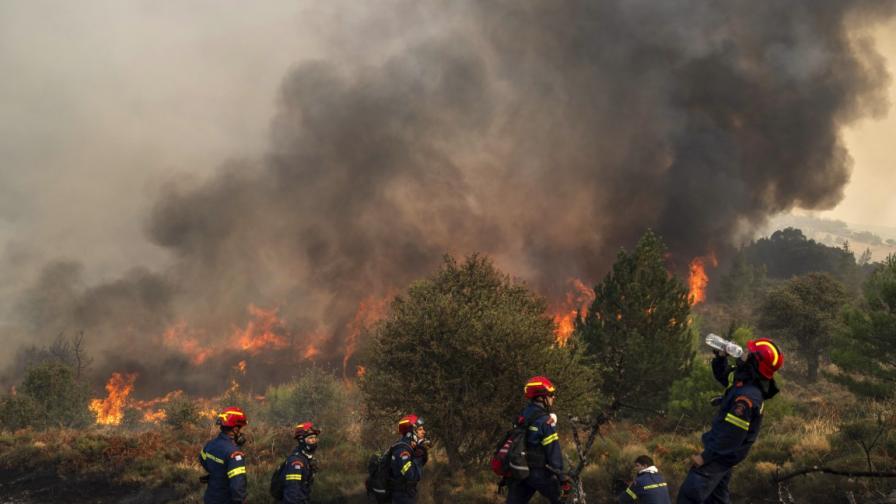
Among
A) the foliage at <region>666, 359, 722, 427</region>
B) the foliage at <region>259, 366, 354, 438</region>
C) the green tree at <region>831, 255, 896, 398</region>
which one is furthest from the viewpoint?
the foliage at <region>259, 366, 354, 438</region>

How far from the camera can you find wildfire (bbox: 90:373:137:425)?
204 feet

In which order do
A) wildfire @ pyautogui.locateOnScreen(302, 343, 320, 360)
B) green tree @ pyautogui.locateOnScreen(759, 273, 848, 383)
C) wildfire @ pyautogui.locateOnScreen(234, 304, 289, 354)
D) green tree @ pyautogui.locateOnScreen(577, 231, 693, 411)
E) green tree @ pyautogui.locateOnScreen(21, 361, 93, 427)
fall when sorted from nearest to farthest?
1. green tree @ pyautogui.locateOnScreen(577, 231, 693, 411)
2. green tree @ pyautogui.locateOnScreen(21, 361, 93, 427)
3. green tree @ pyautogui.locateOnScreen(759, 273, 848, 383)
4. wildfire @ pyautogui.locateOnScreen(302, 343, 320, 360)
5. wildfire @ pyautogui.locateOnScreen(234, 304, 289, 354)

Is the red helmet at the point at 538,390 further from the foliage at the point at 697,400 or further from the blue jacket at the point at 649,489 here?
the foliage at the point at 697,400

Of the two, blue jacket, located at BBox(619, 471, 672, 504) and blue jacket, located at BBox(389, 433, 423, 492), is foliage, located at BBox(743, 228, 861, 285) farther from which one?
blue jacket, located at BBox(619, 471, 672, 504)

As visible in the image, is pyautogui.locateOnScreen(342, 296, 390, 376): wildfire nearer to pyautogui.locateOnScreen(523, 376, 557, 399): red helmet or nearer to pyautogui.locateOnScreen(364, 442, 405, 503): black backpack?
pyautogui.locateOnScreen(364, 442, 405, 503): black backpack

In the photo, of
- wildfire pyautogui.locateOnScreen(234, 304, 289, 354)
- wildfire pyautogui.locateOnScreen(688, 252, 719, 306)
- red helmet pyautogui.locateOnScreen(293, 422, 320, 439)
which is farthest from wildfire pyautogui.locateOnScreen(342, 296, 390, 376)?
red helmet pyautogui.locateOnScreen(293, 422, 320, 439)

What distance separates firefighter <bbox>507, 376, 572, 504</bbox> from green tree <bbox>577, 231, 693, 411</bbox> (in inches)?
736

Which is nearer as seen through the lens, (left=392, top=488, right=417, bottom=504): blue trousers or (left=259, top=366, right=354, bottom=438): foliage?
(left=392, top=488, right=417, bottom=504): blue trousers

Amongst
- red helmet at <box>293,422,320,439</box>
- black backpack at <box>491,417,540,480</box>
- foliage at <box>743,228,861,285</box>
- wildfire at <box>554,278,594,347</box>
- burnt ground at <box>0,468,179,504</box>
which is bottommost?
burnt ground at <box>0,468,179,504</box>

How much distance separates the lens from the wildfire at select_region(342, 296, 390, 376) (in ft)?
262

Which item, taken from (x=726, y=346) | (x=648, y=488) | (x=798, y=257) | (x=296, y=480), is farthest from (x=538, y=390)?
(x=798, y=257)

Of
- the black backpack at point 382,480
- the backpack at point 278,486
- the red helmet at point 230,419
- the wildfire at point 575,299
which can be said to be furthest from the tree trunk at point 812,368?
the red helmet at point 230,419

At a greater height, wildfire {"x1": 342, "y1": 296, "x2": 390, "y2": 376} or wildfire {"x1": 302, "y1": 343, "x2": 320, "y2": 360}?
wildfire {"x1": 342, "y1": 296, "x2": 390, "y2": 376}

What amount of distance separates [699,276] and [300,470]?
7802cm
